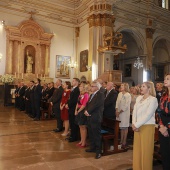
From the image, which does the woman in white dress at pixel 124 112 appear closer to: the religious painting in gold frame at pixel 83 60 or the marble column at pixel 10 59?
the religious painting in gold frame at pixel 83 60

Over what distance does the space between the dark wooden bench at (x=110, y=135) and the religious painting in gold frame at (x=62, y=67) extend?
10.4 m

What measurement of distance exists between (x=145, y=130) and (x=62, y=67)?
40.9 ft

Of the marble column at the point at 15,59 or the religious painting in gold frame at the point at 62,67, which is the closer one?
the marble column at the point at 15,59

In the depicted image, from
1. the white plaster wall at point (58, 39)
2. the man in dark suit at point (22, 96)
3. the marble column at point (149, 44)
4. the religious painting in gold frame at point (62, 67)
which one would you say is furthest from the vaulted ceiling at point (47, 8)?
the man in dark suit at point (22, 96)

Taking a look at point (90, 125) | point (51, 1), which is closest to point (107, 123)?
point (90, 125)

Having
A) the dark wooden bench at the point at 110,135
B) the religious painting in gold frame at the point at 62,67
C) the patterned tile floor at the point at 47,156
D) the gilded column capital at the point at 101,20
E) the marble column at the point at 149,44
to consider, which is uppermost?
the gilded column capital at the point at 101,20

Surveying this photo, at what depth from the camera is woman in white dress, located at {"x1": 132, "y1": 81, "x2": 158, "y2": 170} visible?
301 centimetres

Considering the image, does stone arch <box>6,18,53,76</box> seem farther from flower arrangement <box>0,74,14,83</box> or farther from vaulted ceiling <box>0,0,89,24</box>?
flower arrangement <box>0,74,14,83</box>

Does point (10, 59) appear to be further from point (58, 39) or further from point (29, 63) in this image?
point (58, 39)

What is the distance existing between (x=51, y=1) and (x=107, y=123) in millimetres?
12458

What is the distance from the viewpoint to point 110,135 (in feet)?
14.4

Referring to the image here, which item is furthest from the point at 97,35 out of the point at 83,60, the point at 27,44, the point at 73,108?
the point at 73,108

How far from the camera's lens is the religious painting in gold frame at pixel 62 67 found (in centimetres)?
1495

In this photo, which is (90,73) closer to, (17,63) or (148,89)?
(17,63)
